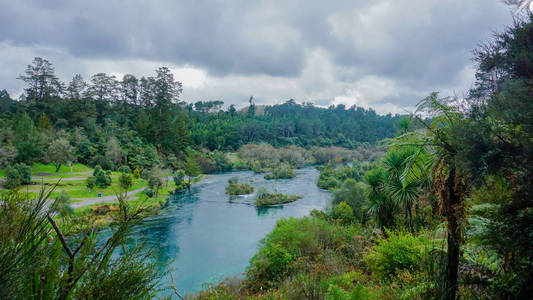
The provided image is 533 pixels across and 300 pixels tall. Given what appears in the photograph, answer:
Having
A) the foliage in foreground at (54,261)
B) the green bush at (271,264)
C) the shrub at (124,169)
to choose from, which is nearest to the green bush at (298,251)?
the green bush at (271,264)

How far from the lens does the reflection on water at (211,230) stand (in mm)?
13445

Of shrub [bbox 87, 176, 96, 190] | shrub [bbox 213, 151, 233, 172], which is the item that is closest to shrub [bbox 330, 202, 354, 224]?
shrub [bbox 87, 176, 96, 190]

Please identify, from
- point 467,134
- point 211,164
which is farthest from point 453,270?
point 211,164

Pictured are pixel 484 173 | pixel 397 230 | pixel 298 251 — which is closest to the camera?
pixel 484 173

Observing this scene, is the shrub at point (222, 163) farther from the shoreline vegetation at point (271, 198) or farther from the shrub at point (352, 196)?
the shrub at point (352, 196)

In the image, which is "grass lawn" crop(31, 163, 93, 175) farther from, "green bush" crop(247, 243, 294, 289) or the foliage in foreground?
the foliage in foreground

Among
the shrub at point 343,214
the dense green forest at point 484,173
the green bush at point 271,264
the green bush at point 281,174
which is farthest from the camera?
the green bush at point 281,174

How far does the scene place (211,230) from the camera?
1856 cm

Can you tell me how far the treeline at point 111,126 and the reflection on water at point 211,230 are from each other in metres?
13.4

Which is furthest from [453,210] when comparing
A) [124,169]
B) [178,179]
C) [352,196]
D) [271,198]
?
[124,169]

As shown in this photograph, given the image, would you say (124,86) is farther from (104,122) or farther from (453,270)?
(453,270)

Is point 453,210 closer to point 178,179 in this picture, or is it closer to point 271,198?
point 271,198

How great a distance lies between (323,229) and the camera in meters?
10.9

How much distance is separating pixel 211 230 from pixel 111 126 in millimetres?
30583
